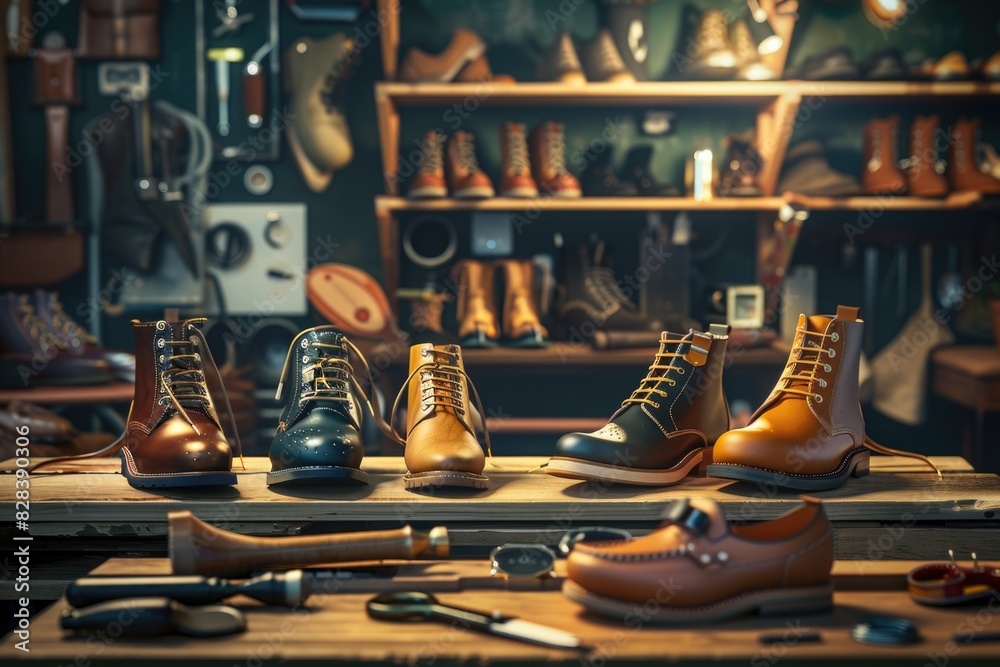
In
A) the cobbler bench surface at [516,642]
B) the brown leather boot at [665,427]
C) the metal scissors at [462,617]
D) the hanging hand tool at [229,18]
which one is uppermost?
the hanging hand tool at [229,18]

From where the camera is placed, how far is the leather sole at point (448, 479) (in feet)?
5.75

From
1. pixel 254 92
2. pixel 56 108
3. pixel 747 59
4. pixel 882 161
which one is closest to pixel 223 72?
pixel 254 92

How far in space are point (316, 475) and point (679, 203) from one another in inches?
100

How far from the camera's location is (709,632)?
49.9 inches

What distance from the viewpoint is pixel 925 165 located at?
4105mm

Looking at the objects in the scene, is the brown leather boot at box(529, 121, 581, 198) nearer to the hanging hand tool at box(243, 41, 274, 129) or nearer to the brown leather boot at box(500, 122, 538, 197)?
the brown leather boot at box(500, 122, 538, 197)

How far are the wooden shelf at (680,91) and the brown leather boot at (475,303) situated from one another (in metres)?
0.65

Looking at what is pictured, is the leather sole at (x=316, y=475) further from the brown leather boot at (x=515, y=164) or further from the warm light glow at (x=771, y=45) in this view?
the warm light glow at (x=771, y=45)

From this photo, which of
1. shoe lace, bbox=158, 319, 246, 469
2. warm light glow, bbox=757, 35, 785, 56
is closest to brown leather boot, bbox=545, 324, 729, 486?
shoe lace, bbox=158, 319, 246, 469

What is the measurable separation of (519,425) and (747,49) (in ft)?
5.37

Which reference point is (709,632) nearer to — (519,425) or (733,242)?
(519,425)

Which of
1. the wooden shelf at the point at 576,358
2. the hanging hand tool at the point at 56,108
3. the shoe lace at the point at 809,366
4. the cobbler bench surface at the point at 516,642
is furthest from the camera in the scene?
the hanging hand tool at the point at 56,108

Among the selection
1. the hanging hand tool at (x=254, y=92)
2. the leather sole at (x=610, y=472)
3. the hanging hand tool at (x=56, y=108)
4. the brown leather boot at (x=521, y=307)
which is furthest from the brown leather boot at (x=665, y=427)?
the hanging hand tool at (x=56, y=108)

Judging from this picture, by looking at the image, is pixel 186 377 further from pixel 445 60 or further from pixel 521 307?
pixel 445 60
